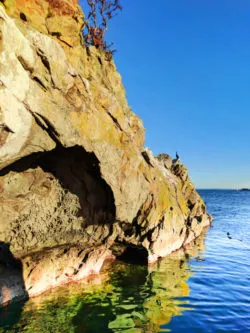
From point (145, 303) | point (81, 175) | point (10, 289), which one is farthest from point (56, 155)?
point (145, 303)

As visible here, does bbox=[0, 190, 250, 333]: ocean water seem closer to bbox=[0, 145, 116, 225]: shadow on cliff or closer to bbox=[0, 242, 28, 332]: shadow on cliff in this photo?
bbox=[0, 242, 28, 332]: shadow on cliff

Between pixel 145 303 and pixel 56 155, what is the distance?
29.7 ft

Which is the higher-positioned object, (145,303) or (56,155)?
(56,155)

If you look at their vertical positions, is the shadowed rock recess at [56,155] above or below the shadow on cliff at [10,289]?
above

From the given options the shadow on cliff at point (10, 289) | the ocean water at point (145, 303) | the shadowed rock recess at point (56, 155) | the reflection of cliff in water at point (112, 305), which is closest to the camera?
the shadowed rock recess at point (56, 155)

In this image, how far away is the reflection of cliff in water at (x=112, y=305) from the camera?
13.1m

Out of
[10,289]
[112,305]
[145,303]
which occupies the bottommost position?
[145,303]

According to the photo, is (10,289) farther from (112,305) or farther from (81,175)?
(81,175)

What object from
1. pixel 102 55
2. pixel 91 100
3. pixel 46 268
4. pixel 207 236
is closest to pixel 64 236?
pixel 46 268

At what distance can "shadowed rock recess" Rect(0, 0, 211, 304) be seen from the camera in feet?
39.3

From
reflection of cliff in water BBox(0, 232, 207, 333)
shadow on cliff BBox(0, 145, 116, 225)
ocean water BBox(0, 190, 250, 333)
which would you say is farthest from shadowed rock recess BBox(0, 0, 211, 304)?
ocean water BBox(0, 190, 250, 333)

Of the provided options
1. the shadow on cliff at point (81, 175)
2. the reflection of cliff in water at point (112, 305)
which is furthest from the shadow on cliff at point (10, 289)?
the shadow on cliff at point (81, 175)

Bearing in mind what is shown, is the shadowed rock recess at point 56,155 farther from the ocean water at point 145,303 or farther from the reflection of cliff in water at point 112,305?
the ocean water at point 145,303

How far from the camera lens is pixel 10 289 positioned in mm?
15477
